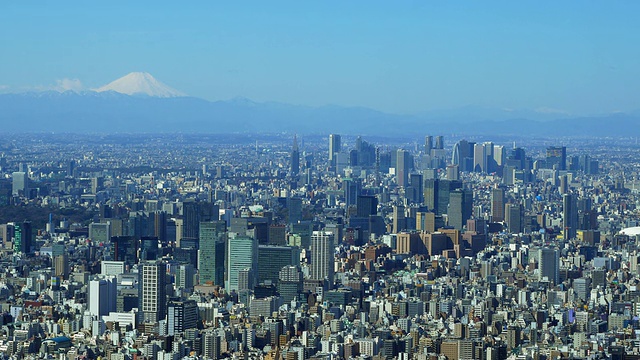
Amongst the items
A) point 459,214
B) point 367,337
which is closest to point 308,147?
point 459,214

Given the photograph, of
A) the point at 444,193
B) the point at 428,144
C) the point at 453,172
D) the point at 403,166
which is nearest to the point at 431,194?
the point at 444,193

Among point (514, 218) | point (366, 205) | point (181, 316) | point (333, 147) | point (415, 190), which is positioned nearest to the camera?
point (181, 316)

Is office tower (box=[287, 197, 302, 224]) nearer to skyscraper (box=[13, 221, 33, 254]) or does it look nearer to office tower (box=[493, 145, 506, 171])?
skyscraper (box=[13, 221, 33, 254])

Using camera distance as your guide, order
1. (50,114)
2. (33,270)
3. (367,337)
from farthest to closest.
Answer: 1. (50,114)
2. (33,270)
3. (367,337)

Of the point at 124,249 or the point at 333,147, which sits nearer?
the point at 124,249

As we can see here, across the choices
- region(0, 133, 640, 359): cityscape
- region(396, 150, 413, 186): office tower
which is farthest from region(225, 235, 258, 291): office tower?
region(396, 150, 413, 186): office tower

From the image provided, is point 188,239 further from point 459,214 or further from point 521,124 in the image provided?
point 521,124

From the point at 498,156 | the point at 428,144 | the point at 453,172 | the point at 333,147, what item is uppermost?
the point at 428,144

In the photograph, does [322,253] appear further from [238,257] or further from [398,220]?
[398,220]

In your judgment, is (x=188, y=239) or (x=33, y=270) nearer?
(x=33, y=270)
